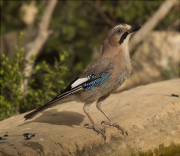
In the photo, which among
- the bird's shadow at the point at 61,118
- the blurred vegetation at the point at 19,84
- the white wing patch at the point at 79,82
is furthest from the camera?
the blurred vegetation at the point at 19,84

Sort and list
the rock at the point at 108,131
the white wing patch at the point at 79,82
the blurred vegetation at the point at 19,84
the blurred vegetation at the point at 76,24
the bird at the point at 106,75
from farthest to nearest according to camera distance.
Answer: the blurred vegetation at the point at 76,24
the blurred vegetation at the point at 19,84
the white wing patch at the point at 79,82
the bird at the point at 106,75
the rock at the point at 108,131

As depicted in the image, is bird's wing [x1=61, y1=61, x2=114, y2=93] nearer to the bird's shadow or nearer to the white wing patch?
the white wing patch

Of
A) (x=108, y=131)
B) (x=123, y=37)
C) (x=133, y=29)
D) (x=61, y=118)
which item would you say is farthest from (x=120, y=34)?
(x=61, y=118)

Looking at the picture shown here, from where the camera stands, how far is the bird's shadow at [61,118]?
482 cm

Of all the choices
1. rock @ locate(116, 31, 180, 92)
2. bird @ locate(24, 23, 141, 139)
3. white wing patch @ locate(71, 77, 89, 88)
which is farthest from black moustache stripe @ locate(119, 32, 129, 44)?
rock @ locate(116, 31, 180, 92)

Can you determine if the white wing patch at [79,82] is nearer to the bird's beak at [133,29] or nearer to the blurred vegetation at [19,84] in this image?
the bird's beak at [133,29]

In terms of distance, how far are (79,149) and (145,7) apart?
885 cm

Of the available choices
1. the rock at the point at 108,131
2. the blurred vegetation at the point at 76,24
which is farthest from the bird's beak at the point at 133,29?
the blurred vegetation at the point at 76,24

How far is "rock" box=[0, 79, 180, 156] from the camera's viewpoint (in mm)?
3645

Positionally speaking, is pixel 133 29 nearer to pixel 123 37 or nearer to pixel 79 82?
pixel 123 37

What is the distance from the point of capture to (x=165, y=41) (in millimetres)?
11945

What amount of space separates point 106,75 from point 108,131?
804mm

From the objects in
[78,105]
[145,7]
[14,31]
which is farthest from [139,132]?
[14,31]

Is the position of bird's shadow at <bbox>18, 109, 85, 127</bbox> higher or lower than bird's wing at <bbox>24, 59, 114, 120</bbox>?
lower
